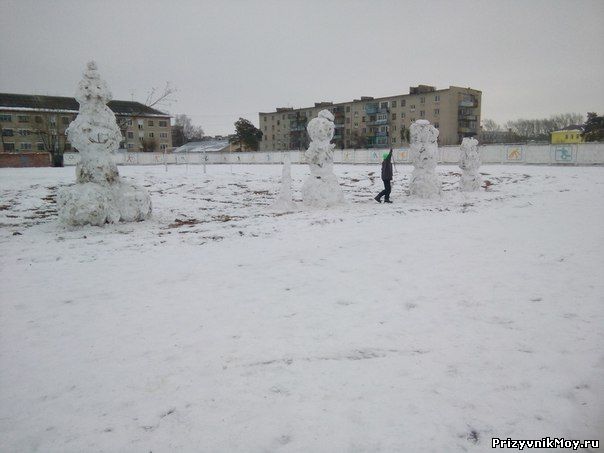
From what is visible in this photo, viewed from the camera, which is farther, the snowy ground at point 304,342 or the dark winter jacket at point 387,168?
the dark winter jacket at point 387,168

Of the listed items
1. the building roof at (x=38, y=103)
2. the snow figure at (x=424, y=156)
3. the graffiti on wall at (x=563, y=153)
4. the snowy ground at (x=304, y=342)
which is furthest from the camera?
the building roof at (x=38, y=103)

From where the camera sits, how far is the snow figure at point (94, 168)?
1045 centimetres

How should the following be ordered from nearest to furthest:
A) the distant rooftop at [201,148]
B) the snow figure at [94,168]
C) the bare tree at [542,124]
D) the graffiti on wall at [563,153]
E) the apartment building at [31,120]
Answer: the snow figure at [94,168] < the graffiti on wall at [563,153] < the apartment building at [31,120] < the distant rooftop at [201,148] < the bare tree at [542,124]

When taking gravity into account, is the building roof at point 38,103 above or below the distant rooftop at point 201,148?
above

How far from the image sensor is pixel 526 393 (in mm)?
3086

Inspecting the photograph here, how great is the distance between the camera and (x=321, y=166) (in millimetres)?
13719

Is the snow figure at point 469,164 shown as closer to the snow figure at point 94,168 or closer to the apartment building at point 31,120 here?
the snow figure at point 94,168

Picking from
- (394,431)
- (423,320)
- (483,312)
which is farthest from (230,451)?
(483,312)

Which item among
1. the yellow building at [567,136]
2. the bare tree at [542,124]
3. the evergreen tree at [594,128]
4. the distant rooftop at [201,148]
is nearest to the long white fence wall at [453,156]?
the evergreen tree at [594,128]

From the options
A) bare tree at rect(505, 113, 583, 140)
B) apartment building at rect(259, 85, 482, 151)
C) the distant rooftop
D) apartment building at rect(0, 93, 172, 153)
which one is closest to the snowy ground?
apartment building at rect(0, 93, 172, 153)

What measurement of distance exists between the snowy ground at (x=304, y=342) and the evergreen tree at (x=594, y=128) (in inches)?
1941

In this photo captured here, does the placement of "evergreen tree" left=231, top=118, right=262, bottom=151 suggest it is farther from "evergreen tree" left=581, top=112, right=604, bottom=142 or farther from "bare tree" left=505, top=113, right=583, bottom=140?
"bare tree" left=505, top=113, right=583, bottom=140

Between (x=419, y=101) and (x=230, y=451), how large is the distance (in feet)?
252

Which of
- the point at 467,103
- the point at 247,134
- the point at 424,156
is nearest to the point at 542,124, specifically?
the point at 467,103
